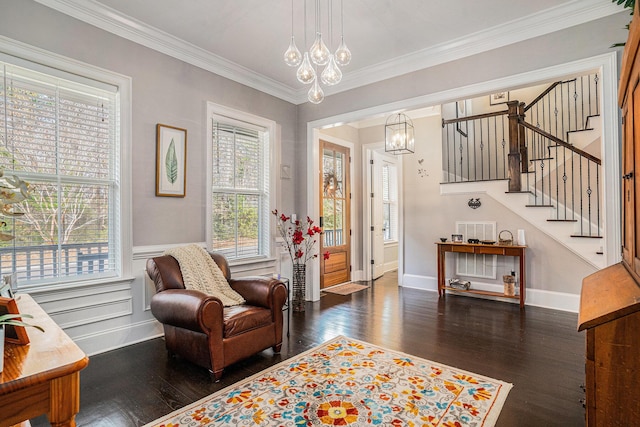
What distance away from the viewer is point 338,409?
204cm

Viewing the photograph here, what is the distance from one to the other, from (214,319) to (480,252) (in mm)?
3648

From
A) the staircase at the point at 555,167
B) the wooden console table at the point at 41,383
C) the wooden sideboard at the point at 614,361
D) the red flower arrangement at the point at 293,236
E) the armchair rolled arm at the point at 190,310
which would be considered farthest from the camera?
the red flower arrangement at the point at 293,236

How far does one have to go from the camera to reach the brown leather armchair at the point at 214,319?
7.88 ft

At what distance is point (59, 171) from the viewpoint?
2.75 m

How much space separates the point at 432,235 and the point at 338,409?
12.5 ft

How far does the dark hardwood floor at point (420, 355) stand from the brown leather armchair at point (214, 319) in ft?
0.50

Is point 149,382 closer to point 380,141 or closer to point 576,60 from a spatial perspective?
point 576,60

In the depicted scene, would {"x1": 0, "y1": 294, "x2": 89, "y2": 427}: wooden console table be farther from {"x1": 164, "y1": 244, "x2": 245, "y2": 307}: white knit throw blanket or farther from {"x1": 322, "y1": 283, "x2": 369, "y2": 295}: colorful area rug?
{"x1": 322, "y1": 283, "x2": 369, "y2": 295}: colorful area rug

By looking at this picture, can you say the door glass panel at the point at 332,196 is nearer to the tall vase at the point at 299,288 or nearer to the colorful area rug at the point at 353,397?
the tall vase at the point at 299,288

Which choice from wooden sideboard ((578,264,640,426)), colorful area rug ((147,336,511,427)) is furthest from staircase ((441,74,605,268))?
wooden sideboard ((578,264,640,426))

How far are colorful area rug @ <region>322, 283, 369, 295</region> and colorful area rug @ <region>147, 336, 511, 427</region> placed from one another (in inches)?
97.4

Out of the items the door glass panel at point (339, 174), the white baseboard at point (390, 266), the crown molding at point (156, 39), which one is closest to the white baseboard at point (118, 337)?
the crown molding at point (156, 39)

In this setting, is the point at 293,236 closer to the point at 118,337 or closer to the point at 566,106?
the point at 118,337

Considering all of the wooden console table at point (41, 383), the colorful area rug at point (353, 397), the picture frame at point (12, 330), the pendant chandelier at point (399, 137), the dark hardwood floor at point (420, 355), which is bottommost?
the dark hardwood floor at point (420, 355)
